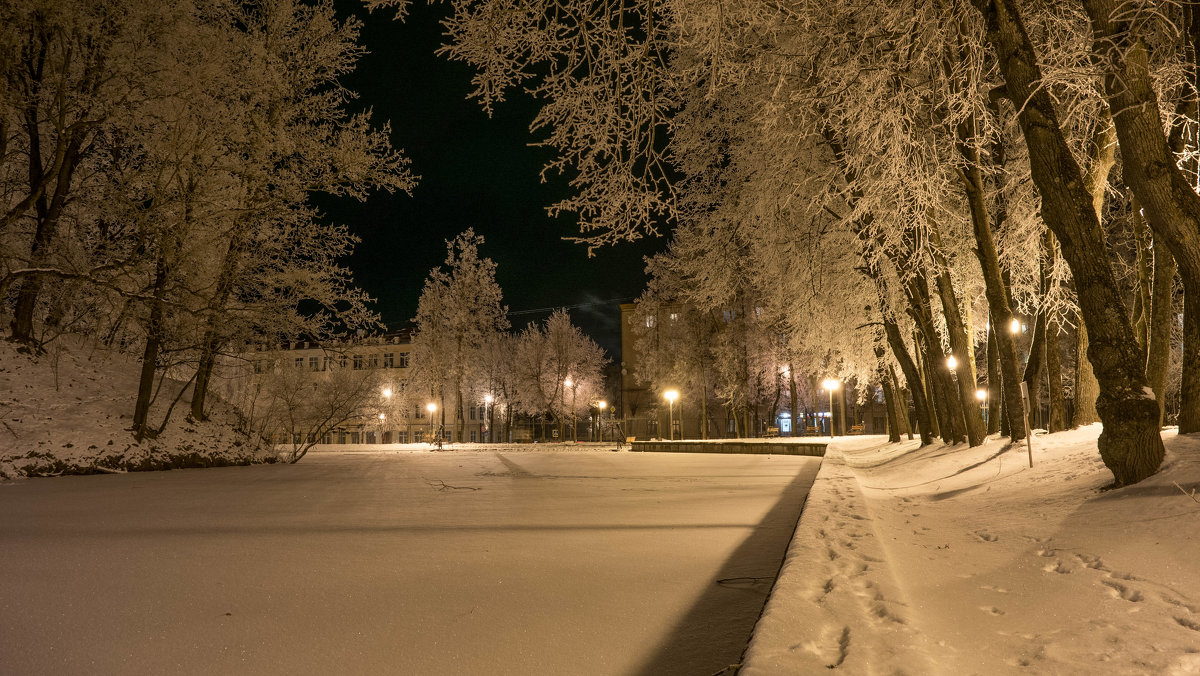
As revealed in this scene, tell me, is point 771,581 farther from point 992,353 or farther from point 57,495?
point 992,353

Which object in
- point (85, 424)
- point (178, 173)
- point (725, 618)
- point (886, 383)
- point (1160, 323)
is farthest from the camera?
point (886, 383)

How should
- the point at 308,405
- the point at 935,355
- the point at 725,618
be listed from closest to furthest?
the point at 725,618 < the point at 935,355 < the point at 308,405

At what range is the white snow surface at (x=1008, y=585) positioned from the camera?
108 inches

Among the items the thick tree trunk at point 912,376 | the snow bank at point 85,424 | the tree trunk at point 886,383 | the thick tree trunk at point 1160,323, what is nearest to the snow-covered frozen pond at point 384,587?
the thick tree trunk at point 1160,323

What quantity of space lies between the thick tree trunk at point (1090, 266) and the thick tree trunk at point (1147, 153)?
0.58 feet

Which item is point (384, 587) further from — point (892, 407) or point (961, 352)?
point (892, 407)

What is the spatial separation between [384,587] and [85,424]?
49.2 feet

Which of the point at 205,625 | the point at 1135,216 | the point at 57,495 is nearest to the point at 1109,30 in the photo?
the point at 1135,216

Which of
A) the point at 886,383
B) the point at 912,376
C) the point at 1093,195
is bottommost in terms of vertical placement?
the point at 912,376

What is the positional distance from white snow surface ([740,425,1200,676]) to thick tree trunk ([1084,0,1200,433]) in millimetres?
1638

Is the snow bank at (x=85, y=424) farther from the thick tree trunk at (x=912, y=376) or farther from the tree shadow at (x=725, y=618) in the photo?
the thick tree trunk at (x=912, y=376)

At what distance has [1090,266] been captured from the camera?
604 centimetres

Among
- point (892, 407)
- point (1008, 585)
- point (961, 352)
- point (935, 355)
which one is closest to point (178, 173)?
point (1008, 585)

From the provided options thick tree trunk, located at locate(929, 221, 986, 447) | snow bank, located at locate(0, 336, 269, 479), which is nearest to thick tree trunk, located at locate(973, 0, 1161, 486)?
thick tree trunk, located at locate(929, 221, 986, 447)
